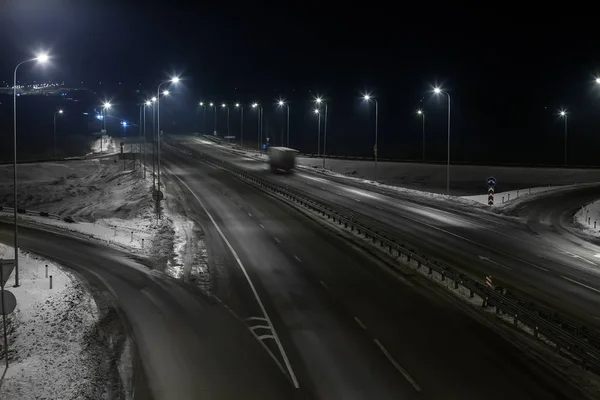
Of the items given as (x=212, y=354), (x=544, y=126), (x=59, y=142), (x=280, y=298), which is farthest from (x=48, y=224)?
(x=544, y=126)

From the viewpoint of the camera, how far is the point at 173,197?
57750 mm

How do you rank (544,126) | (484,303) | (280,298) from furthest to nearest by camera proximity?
(544,126)
(280,298)
(484,303)

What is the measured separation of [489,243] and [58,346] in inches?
1056

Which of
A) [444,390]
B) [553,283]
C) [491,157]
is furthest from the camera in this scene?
[491,157]

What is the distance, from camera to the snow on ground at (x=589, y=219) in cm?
4173

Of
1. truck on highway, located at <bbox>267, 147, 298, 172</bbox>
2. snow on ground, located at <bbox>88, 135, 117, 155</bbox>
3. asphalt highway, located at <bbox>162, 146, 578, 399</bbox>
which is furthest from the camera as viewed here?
snow on ground, located at <bbox>88, 135, 117, 155</bbox>

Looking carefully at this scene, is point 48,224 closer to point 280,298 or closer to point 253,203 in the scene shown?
point 253,203

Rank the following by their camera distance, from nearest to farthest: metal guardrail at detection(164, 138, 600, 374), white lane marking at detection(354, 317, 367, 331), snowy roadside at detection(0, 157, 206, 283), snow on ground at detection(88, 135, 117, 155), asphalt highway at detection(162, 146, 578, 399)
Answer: asphalt highway at detection(162, 146, 578, 399) → metal guardrail at detection(164, 138, 600, 374) → white lane marking at detection(354, 317, 367, 331) → snowy roadside at detection(0, 157, 206, 283) → snow on ground at detection(88, 135, 117, 155)

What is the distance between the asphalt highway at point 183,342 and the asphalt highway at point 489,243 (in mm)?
12765

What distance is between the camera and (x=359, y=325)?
2081 centimetres

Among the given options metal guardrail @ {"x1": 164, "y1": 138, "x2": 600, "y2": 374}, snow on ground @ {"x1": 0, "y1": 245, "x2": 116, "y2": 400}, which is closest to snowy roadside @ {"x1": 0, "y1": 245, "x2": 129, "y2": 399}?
snow on ground @ {"x1": 0, "y1": 245, "x2": 116, "y2": 400}

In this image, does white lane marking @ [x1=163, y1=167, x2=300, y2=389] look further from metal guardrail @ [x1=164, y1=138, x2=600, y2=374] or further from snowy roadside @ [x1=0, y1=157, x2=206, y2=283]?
metal guardrail @ [x1=164, y1=138, x2=600, y2=374]

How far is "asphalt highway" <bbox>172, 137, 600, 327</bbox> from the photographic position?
2611cm

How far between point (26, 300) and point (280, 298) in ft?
34.8
